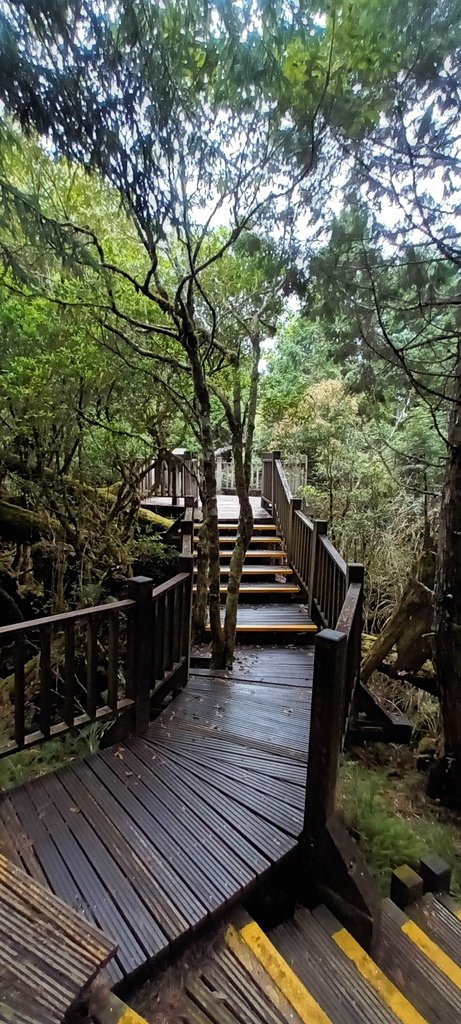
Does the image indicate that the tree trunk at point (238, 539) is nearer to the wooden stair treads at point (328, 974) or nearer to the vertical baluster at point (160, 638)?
the vertical baluster at point (160, 638)

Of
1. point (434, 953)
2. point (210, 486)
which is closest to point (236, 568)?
point (210, 486)

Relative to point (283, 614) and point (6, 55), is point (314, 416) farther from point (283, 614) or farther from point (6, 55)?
point (6, 55)

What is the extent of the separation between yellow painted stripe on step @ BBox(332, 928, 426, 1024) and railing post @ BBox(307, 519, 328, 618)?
11.4ft

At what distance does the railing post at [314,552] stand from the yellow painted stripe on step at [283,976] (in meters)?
3.62

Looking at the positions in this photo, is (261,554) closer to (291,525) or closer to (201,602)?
(291,525)

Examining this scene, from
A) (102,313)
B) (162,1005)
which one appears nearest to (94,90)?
(102,313)

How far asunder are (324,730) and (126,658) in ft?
4.65

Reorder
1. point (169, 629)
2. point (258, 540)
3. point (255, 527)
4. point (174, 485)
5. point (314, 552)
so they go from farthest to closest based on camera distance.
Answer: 1. point (174, 485)
2. point (255, 527)
3. point (258, 540)
4. point (314, 552)
5. point (169, 629)

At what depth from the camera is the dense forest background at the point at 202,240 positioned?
2621 mm

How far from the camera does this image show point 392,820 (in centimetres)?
283

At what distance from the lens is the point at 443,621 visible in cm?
309

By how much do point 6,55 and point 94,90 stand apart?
445mm

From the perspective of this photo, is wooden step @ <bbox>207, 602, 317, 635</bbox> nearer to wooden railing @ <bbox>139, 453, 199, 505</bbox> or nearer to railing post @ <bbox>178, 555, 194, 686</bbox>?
railing post @ <bbox>178, 555, 194, 686</bbox>

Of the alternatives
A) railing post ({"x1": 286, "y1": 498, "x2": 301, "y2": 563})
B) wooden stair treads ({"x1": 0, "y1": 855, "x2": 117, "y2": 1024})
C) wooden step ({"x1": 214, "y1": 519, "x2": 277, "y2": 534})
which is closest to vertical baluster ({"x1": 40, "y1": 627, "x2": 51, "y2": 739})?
wooden stair treads ({"x1": 0, "y1": 855, "x2": 117, "y2": 1024})
